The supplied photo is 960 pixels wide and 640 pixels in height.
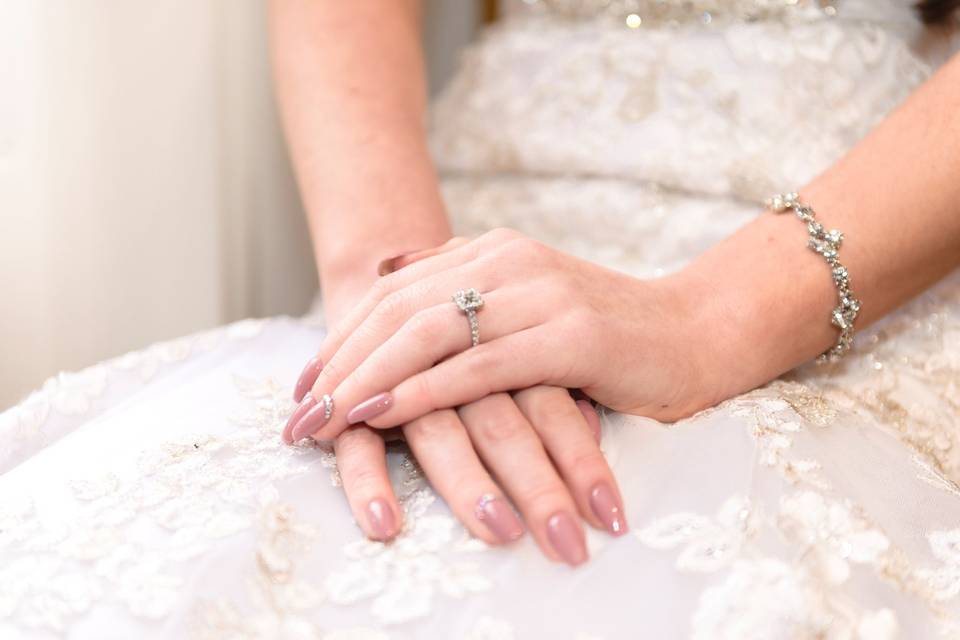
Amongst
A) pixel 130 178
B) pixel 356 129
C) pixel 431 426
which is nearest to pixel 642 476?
pixel 431 426

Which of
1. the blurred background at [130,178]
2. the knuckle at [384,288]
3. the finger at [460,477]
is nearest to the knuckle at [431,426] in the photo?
the finger at [460,477]

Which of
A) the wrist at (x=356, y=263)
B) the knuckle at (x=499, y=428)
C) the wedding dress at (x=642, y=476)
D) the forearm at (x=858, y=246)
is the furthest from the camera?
the wrist at (x=356, y=263)

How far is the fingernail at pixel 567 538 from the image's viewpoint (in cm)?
60

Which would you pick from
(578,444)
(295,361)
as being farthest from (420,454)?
(295,361)

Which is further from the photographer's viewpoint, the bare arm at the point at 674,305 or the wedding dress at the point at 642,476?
the bare arm at the point at 674,305

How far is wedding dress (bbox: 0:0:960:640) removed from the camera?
0.57 m

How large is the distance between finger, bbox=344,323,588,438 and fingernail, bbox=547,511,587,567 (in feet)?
0.38

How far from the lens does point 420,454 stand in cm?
69

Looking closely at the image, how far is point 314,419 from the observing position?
697 mm

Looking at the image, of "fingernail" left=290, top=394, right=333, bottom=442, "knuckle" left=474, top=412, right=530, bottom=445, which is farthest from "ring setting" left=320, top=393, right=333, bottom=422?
"knuckle" left=474, top=412, right=530, bottom=445

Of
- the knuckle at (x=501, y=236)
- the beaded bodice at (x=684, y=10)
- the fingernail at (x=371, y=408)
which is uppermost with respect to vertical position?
the beaded bodice at (x=684, y=10)

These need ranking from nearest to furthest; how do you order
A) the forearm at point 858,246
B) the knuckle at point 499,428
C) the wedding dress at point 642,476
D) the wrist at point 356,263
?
1. the wedding dress at point 642,476
2. the knuckle at point 499,428
3. the forearm at point 858,246
4. the wrist at point 356,263

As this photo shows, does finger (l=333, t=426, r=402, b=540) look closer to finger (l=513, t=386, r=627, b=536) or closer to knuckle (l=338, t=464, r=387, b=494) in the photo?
knuckle (l=338, t=464, r=387, b=494)

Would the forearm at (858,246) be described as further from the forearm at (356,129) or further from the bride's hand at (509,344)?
the forearm at (356,129)
